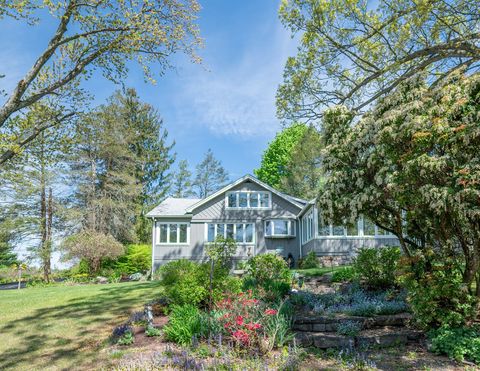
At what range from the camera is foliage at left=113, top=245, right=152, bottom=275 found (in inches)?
906

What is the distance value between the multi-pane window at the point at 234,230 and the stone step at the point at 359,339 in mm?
16372

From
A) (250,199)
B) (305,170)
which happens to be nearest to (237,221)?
(250,199)

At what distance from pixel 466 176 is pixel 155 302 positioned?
7590 mm

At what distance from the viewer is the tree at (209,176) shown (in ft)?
139

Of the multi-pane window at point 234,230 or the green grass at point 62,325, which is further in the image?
the multi-pane window at point 234,230

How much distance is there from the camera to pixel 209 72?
10.6 metres

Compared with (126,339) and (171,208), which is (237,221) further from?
(126,339)

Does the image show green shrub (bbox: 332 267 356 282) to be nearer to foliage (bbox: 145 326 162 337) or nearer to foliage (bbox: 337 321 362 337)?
foliage (bbox: 337 321 362 337)

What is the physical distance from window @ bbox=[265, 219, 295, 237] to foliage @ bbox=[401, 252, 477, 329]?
54.0 feet

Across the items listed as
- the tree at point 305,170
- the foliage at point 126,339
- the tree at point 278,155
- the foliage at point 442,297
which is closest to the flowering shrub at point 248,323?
the foliage at point 126,339

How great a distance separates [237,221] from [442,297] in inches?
678

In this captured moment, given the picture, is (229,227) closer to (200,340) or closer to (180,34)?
(180,34)

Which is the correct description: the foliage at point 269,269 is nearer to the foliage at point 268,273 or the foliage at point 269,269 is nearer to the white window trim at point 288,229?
the foliage at point 268,273

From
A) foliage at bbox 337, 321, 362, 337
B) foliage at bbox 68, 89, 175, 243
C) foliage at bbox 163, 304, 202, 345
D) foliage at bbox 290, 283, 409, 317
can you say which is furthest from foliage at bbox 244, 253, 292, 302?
foliage at bbox 68, 89, 175, 243
